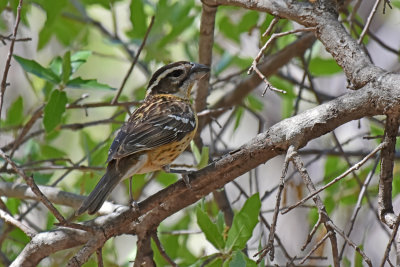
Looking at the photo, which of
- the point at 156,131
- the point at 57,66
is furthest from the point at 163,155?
the point at 57,66

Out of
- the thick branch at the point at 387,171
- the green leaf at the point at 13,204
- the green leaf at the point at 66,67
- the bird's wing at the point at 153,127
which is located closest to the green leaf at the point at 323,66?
the bird's wing at the point at 153,127

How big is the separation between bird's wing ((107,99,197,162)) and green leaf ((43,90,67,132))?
0.38 meters

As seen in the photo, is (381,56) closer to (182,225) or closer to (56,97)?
(182,225)

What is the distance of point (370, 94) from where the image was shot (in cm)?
282

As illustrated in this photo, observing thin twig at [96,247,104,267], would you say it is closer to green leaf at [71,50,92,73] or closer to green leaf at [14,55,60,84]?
green leaf at [14,55,60,84]

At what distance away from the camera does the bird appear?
379cm

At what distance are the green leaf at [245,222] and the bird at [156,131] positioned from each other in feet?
Result: 2.32

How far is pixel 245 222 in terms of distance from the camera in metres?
3.36

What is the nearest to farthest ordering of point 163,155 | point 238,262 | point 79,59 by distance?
point 238,262
point 163,155
point 79,59

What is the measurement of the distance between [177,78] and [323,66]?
112 centimetres

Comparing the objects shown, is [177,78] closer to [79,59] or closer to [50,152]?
[79,59]

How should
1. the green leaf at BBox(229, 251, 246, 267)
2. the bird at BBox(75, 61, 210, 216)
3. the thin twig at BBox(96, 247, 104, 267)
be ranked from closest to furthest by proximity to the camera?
the green leaf at BBox(229, 251, 246, 267), the thin twig at BBox(96, 247, 104, 267), the bird at BBox(75, 61, 210, 216)

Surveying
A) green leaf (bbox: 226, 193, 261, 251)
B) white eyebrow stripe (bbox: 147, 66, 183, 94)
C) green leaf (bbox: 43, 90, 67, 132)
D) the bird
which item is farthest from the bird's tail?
white eyebrow stripe (bbox: 147, 66, 183, 94)

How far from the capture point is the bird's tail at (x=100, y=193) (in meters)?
3.34
